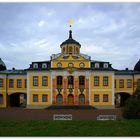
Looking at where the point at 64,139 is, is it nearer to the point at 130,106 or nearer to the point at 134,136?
the point at 134,136

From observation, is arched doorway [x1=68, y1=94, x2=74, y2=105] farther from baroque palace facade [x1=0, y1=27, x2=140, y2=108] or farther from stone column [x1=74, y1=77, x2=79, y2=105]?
stone column [x1=74, y1=77, x2=79, y2=105]

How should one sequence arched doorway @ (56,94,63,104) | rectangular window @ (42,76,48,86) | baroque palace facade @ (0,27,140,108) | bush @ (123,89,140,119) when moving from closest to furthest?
bush @ (123,89,140,119)
baroque palace facade @ (0,27,140,108)
arched doorway @ (56,94,63,104)
rectangular window @ (42,76,48,86)

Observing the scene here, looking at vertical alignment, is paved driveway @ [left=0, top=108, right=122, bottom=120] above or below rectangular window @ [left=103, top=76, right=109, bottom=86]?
below

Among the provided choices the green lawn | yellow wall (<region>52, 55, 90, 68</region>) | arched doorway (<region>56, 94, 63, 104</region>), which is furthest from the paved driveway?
yellow wall (<region>52, 55, 90, 68</region>)

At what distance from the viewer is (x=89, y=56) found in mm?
A: 32500

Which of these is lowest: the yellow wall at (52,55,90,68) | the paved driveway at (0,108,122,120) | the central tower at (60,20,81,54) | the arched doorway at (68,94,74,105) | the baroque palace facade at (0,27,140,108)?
the paved driveway at (0,108,122,120)

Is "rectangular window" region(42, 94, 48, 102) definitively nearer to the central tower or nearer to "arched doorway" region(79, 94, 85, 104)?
"arched doorway" region(79, 94, 85, 104)

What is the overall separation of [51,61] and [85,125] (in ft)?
71.2

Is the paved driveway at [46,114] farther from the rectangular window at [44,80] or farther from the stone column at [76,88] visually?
the rectangular window at [44,80]

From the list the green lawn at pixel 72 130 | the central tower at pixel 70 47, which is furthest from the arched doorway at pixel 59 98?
the green lawn at pixel 72 130

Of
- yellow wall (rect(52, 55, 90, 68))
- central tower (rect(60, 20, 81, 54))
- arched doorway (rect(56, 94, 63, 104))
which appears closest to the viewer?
arched doorway (rect(56, 94, 63, 104))

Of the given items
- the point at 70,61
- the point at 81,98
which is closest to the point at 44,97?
the point at 81,98

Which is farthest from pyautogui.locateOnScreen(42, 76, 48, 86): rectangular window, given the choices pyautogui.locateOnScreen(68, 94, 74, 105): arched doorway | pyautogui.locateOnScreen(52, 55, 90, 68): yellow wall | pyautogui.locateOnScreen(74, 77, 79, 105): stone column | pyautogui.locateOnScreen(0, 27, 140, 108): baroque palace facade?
pyautogui.locateOnScreen(74, 77, 79, 105): stone column

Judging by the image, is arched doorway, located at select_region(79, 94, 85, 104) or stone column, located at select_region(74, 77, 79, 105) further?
arched doorway, located at select_region(79, 94, 85, 104)
